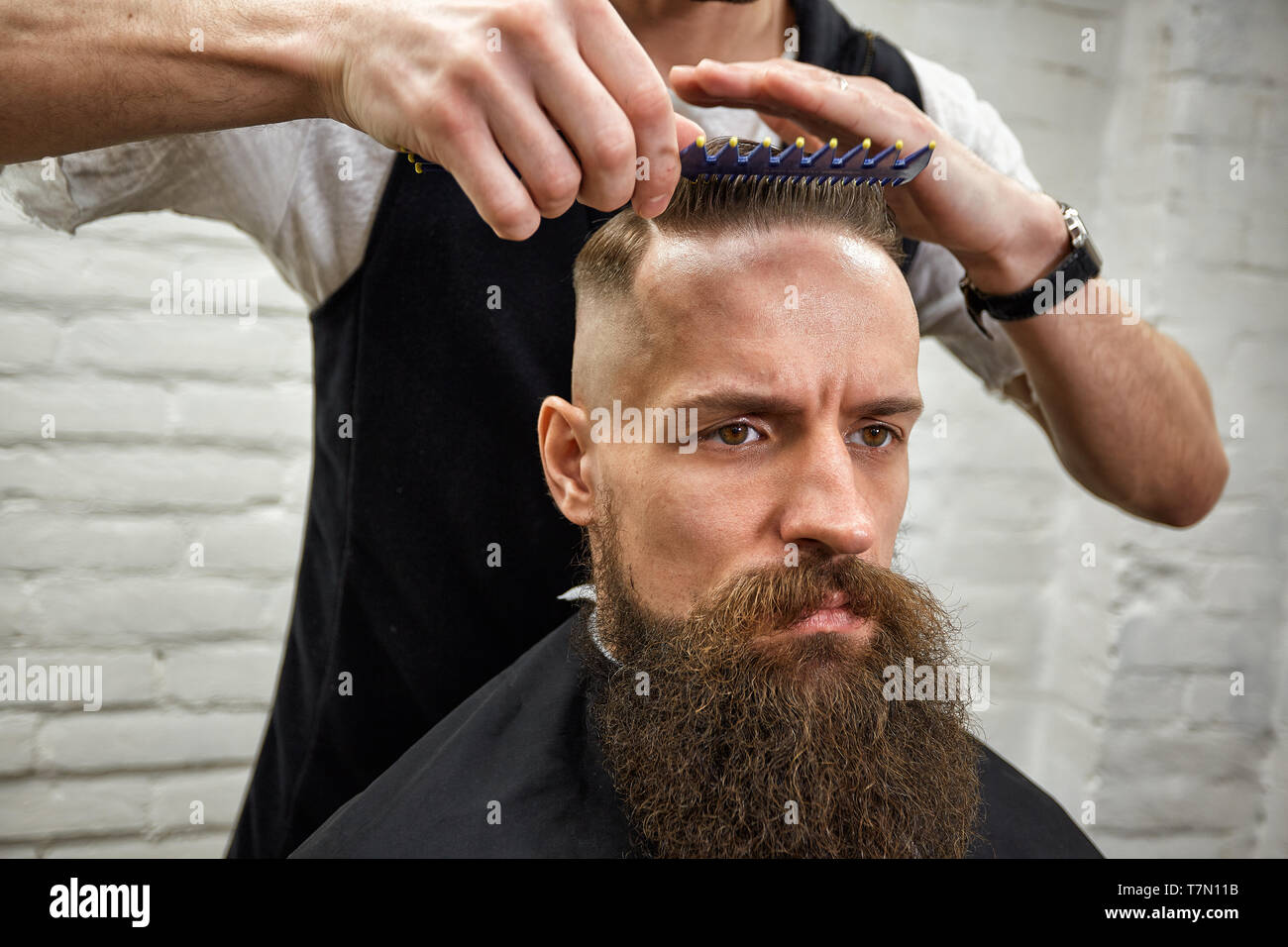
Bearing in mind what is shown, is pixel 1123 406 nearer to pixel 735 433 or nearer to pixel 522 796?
pixel 735 433

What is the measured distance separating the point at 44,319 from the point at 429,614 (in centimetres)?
83

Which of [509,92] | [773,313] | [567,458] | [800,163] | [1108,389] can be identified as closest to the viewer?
[509,92]

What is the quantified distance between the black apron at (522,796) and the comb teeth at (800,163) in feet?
1.73

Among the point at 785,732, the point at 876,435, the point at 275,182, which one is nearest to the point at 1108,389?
the point at 876,435

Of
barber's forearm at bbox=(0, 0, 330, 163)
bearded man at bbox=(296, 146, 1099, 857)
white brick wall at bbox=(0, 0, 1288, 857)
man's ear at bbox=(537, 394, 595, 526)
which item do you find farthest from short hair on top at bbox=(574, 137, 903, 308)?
white brick wall at bbox=(0, 0, 1288, 857)

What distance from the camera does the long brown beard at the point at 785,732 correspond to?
33.0 inches

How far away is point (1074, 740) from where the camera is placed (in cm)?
195

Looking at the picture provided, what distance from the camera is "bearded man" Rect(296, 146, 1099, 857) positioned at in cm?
84

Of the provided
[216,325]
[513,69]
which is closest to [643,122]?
[513,69]

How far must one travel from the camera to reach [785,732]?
838mm

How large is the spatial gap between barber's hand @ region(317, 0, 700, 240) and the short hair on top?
0.24 m

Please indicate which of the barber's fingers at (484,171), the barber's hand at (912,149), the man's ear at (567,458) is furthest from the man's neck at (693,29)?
the barber's fingers at (484,171)

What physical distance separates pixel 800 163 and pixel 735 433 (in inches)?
9.3
